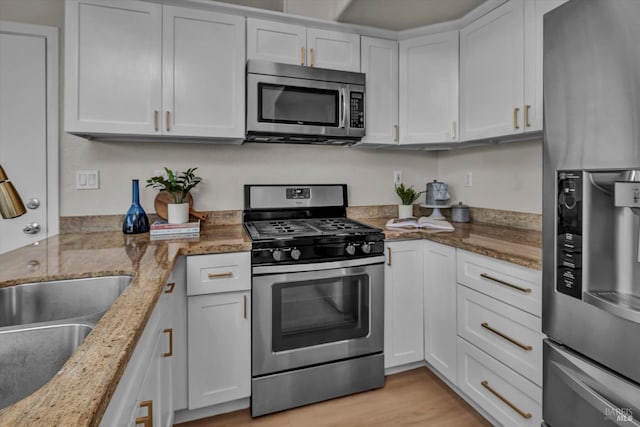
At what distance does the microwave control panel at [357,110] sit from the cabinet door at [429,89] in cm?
33

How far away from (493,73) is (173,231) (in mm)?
2035

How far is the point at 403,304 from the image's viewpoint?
2088mm

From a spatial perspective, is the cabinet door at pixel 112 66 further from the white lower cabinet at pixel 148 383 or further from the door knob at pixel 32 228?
the white lower cabinet at pixel 148 383

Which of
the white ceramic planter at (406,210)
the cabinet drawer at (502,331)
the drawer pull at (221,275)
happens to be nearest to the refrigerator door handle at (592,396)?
the cabinet drawer at (502,331)

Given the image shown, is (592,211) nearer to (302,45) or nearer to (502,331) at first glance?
(502,331)

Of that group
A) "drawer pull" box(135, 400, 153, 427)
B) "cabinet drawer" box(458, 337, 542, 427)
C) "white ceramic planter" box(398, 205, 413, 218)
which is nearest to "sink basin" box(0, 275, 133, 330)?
"drawer pull" box(135, 400, 153, 427)

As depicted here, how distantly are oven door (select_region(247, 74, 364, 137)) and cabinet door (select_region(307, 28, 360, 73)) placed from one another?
153 millimetres

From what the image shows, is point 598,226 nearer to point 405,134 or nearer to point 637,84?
point 637,84

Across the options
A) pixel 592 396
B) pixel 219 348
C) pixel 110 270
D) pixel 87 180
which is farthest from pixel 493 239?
pixel 87 180

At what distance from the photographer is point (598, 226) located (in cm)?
102

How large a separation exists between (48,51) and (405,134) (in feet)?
7.31

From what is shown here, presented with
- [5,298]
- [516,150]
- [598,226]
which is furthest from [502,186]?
[5,298]

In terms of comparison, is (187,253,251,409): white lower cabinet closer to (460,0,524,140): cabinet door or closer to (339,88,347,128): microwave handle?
(339,88,347,128): microwave handle

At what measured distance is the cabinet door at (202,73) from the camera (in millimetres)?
1893
